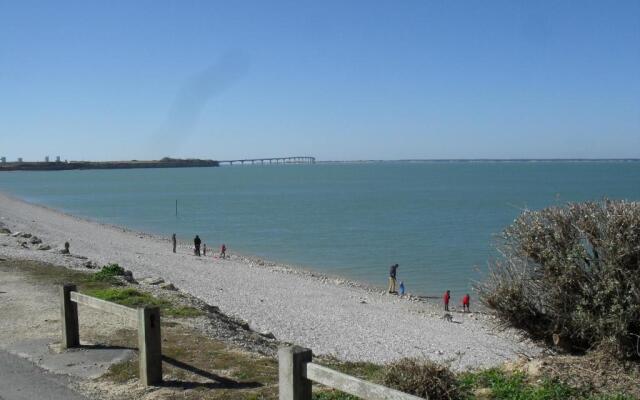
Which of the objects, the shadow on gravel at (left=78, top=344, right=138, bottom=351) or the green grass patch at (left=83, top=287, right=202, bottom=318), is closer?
the shadow on gravel at (left=78, top=344, right=138, bottom=351)

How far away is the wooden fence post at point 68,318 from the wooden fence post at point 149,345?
215cm

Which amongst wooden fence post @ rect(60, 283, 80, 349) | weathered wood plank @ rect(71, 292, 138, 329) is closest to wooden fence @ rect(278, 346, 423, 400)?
weathered wood plank @ rect(71, 292, 138, 329)

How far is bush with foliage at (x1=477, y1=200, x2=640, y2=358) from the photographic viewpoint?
6.86 metres

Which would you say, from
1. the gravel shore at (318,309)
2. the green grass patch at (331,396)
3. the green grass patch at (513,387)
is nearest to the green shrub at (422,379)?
the green grass patch at (513,387)

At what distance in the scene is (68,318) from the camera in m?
8.59

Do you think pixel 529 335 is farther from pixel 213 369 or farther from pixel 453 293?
pixel 453 293

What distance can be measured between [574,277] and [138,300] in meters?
8.48

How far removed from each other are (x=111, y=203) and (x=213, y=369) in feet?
289

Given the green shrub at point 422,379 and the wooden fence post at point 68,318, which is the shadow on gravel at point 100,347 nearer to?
the wooden fence post at point 68,318

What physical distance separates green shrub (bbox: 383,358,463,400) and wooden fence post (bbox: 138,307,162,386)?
2596 mm

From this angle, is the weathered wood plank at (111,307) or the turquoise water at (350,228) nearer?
the weathered wood plank at (111,307)

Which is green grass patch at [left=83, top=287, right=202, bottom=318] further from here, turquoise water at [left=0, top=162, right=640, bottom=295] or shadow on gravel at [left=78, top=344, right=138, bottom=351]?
turquoise water at [left=0, top=162, right=640, bottom=295]

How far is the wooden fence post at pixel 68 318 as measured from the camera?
8562 millimetres

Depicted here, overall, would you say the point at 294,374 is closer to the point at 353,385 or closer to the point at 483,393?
the point at 353,385
